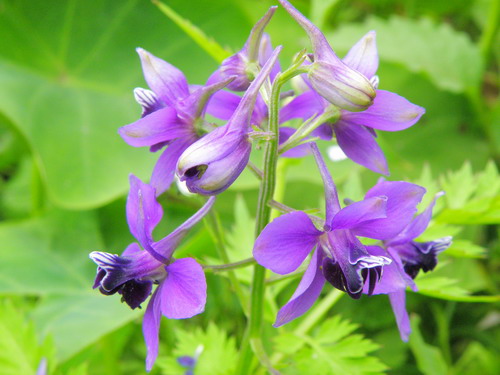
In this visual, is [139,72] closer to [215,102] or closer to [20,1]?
[20,1]

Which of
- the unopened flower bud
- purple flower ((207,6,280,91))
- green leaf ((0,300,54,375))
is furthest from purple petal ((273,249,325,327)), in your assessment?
green leaf ((0,300,54,375))

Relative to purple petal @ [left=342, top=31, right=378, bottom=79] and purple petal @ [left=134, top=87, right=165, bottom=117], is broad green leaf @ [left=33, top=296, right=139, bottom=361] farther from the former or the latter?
purple petal @ [left=342, top=31, right=378, bottom=79]

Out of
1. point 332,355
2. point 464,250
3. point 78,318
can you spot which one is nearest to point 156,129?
point 332,355

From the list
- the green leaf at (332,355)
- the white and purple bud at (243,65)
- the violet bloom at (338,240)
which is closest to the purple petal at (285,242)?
the violet bloom at (338,240)

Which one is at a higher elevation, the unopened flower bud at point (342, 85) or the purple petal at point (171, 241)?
the unopened flower bud at point (342, 85)

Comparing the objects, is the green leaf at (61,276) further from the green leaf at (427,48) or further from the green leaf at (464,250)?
the green leaf at (427,48)

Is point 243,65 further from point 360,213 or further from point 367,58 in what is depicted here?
point 360,213

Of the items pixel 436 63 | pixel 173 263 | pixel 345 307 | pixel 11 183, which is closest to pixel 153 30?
pixel 11 183
